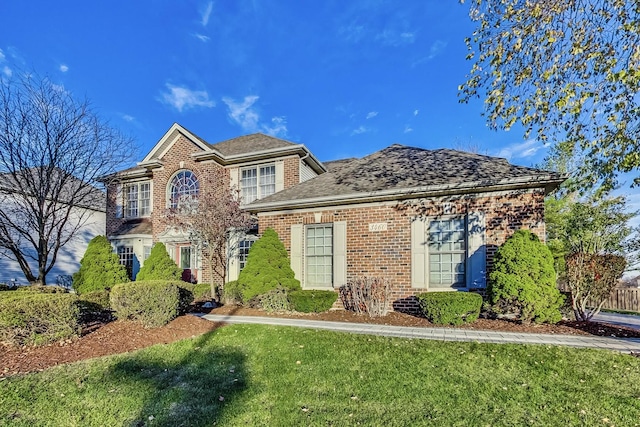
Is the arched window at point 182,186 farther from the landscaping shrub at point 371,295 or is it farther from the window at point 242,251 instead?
the landscaping shrub at point 371,295

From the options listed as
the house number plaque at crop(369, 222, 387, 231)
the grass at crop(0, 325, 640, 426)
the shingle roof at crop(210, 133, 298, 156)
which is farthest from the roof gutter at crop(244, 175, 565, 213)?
the shingle roof at crop(210, 133, 298, 156)

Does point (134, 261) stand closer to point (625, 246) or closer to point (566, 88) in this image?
point (566, 88)

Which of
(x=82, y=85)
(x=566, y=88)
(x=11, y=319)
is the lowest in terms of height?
(x=11, y=319)

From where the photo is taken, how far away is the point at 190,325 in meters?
7.46

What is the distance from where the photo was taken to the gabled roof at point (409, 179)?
850cm

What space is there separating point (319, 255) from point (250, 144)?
316 inches

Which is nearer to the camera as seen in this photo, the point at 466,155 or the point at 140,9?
the point at 140,9

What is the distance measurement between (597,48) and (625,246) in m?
6.13

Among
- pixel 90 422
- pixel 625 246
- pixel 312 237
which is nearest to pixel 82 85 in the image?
pixel 312 237

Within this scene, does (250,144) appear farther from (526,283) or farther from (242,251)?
(526,283)

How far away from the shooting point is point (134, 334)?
22.1 feet

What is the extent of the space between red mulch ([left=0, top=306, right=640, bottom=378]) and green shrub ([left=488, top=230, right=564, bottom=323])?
32 centimetres

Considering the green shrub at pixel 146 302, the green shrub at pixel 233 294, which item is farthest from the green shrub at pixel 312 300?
the green shrub at pixel 146 302

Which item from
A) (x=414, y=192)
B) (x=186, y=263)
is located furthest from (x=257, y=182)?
(x=414, y=192)
